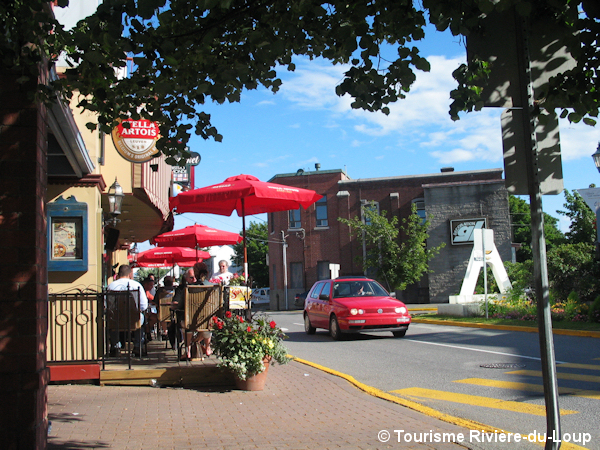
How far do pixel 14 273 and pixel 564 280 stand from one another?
58.2ft

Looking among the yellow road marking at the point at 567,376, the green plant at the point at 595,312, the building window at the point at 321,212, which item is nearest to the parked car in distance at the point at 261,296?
the building window at the point at 321,212

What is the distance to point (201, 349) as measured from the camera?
9.54 metres

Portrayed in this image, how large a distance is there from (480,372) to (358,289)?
6.93m

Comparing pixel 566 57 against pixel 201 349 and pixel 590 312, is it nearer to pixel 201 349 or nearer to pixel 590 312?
pixel 201 349

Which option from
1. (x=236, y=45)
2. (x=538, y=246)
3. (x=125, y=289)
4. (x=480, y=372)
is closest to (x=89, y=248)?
(x=125, y=289)

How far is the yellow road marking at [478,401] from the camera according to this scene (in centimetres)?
646

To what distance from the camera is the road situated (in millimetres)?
6270

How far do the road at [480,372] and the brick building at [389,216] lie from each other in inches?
944

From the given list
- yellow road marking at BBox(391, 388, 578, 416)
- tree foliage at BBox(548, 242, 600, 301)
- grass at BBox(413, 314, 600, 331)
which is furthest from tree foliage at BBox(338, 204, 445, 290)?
yellow road marking at BBox(391, 388, 578, 416)

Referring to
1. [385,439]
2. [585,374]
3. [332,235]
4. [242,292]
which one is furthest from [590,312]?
[332,235]

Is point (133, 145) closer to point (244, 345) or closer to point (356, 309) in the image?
point (244, 345)

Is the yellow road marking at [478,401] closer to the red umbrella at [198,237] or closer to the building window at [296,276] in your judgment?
the red umbrella at [198,237]

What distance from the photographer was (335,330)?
15.4 metres

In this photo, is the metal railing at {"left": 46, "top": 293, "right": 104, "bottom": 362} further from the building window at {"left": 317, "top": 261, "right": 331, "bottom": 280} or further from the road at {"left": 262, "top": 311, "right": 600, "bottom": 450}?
the building window at {"left": 317, "top": 261, "right": 331, "bottom": 280}
